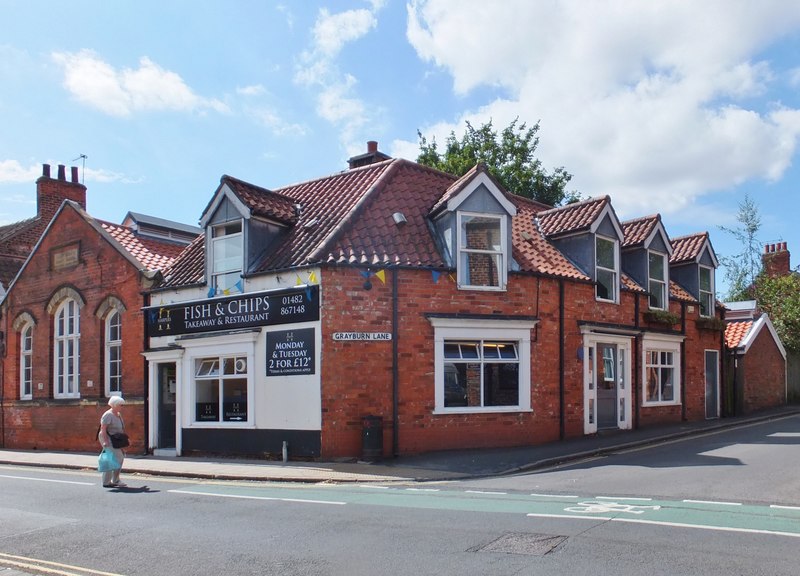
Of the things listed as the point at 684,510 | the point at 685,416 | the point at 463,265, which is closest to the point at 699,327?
the point at 685,416

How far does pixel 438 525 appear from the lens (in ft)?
28.1

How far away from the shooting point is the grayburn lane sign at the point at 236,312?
16266 millimetres

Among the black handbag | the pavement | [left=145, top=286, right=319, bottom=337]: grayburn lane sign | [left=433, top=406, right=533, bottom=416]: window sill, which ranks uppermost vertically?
[left=145, top=286, right=319, bottom=337]: grayburn lane sign

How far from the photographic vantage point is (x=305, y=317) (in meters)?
16.2

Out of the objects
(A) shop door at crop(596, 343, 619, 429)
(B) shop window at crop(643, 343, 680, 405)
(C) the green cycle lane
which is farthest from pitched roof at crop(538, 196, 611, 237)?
(C) the green cycle lane

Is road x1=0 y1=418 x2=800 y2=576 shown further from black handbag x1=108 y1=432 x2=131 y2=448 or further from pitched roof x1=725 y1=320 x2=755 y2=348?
pitched roof x1=725 y1=320 x2=755 y2=348

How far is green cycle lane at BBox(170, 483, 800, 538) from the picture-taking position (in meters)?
8.27

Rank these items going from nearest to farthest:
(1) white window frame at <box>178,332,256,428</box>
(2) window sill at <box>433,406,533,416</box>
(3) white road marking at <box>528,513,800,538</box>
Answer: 1. (3) white road marking at <box>528,513,800,538</box>
2. (2) window sill at <box>433,406,533,416</box>
3. (1) white window frame at <box>178,332,256,428</box>

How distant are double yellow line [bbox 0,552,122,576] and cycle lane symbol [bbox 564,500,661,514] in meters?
5.41

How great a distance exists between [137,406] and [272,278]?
6334 millimetres

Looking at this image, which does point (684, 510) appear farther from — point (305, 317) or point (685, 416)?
point (685, 416)

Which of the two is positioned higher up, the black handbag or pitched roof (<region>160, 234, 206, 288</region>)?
pitched roof (<region>160, 234, 206, 288</region>)

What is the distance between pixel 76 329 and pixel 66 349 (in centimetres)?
79

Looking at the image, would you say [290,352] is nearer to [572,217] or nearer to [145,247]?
[145,247]
